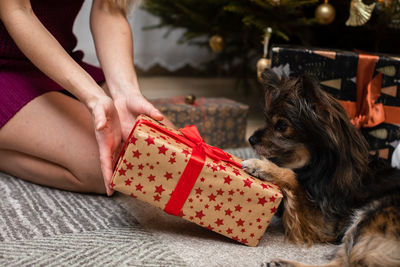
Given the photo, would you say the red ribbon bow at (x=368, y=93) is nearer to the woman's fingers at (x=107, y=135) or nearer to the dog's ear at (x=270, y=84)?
the dog's ear at (x=270, y=84)

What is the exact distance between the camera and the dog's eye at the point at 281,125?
123 centimetres

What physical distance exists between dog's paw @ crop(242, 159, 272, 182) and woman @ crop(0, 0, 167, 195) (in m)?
0.34

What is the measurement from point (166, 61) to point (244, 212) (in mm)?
2574

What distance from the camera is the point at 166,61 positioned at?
3.51 metres

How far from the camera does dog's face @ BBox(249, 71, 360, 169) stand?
1.16 metres

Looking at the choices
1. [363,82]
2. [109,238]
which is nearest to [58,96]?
[109,238]

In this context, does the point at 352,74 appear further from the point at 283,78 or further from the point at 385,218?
the point at 385,218

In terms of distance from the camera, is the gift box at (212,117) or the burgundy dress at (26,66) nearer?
the burgundy dress at (26,66)

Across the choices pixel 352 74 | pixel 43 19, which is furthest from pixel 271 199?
pixel 43 19

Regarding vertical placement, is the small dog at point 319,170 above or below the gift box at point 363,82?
below

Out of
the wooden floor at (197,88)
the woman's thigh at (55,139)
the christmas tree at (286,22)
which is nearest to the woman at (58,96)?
the woman's thigh at (55,139)

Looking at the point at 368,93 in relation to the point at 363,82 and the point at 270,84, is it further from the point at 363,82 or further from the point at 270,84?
the point at 270,84

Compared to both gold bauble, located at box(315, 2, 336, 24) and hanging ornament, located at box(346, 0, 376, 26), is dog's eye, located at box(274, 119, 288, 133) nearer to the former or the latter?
hanging ornament, located at box(346, 0, 376, 26)

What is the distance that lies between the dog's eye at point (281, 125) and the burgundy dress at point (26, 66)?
2.96 ft
